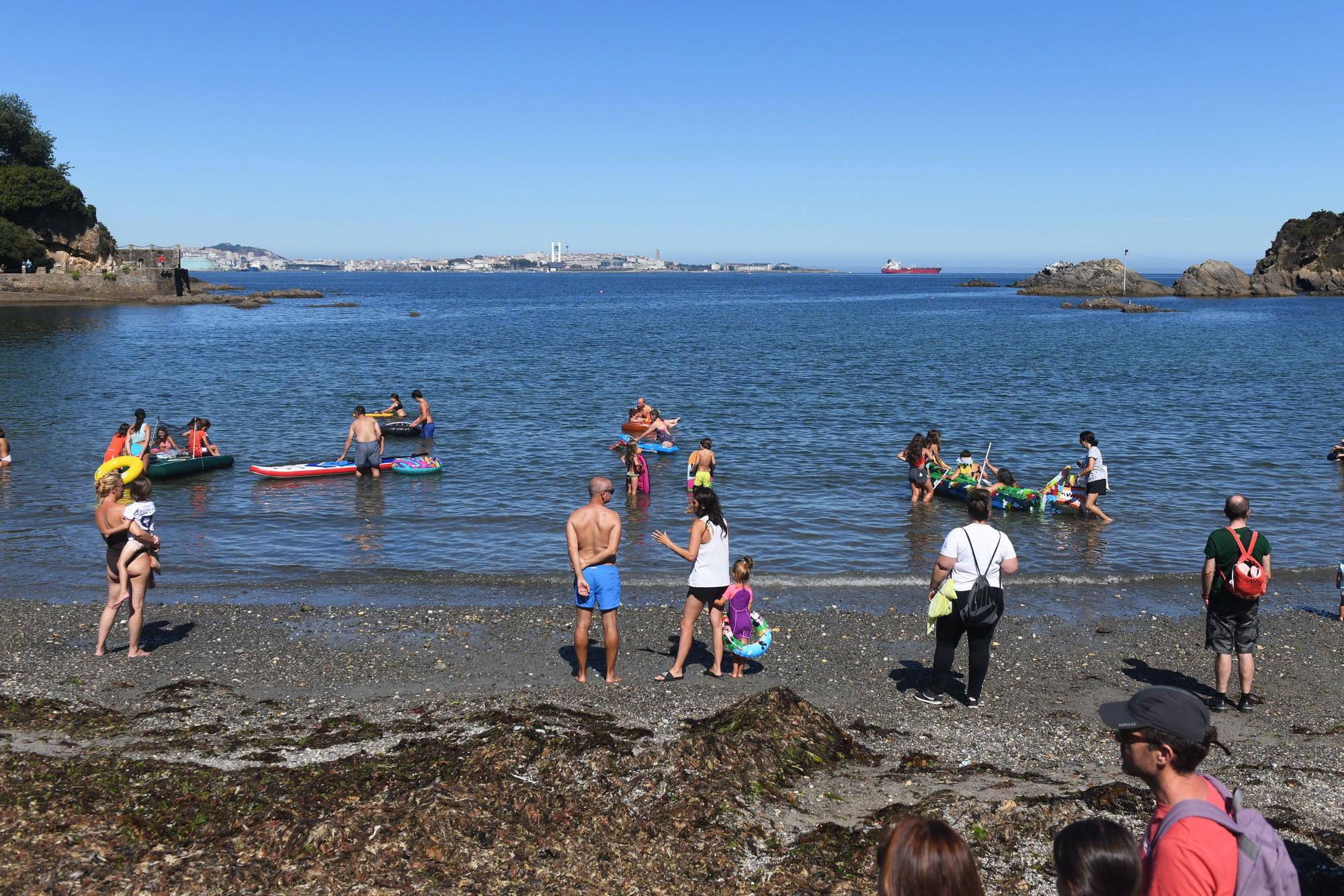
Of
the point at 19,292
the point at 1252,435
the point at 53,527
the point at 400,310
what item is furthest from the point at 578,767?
the point at 400,310

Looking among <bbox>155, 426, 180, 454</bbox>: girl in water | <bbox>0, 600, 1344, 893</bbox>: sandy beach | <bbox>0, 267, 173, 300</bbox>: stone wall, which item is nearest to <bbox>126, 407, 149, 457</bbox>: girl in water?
<bbox>155, 426, 180, 454</bbox>: girl in water

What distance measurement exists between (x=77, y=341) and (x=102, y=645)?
183 ft

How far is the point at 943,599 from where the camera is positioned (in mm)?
9281

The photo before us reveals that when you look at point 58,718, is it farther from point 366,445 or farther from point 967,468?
point 967,468

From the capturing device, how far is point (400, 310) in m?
115

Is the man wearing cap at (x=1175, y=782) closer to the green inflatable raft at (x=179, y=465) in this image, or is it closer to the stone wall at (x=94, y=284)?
the green inflatable raft at (x=179, y=465)

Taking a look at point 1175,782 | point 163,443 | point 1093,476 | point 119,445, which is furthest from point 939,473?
point 1175,782

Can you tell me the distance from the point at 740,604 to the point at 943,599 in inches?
79.2

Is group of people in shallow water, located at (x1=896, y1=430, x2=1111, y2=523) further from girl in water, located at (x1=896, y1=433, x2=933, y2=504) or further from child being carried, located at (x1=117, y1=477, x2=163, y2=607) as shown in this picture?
child being carried, located at (x1=117, y1=477, x2=163, y2=607)

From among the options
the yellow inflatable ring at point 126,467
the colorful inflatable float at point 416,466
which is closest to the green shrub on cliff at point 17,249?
the colorful inflatable float at point 416,466

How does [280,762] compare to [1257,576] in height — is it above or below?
below

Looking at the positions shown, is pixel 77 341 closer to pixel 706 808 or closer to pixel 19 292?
pixel 19 292

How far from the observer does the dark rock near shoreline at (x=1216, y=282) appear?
436 ft

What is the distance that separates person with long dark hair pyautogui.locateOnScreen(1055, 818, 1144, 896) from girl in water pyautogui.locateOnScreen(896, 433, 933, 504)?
18142 mm
